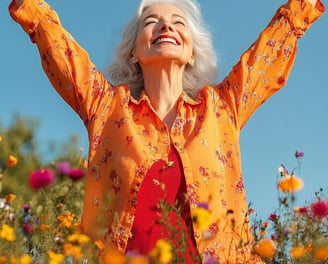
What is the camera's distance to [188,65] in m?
3.36

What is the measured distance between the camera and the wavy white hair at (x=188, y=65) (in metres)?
3.31

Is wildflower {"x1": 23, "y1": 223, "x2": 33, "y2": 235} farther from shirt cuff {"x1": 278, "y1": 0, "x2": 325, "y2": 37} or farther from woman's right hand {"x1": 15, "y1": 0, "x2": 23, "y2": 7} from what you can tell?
shirt cuff {"x1": 278, "y1": 0, "x2": 325, "y2": 37}

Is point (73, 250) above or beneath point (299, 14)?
beneath

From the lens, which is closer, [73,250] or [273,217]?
[73,250]

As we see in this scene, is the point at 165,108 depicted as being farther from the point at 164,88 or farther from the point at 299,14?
the point at 299,14

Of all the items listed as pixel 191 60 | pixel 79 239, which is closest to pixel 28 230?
pixel 79 239

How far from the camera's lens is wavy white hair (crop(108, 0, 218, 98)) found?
3.31 m

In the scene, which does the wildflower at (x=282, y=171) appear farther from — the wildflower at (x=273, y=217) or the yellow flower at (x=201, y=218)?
the yellow flower at (x=201, y=218)

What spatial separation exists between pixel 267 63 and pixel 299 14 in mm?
316

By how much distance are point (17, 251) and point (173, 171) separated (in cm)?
94

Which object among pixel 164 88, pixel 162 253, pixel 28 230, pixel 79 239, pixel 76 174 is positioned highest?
pixel 164 88

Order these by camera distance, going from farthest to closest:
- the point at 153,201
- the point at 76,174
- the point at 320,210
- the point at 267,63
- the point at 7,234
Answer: the point at 267,63, the point at 153,201, the point at 76,174, the point at 320,210, the point at 7,234

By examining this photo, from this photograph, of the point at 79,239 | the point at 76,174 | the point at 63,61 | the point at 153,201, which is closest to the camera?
the point at 79,239

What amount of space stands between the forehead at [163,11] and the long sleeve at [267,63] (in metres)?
0.39
